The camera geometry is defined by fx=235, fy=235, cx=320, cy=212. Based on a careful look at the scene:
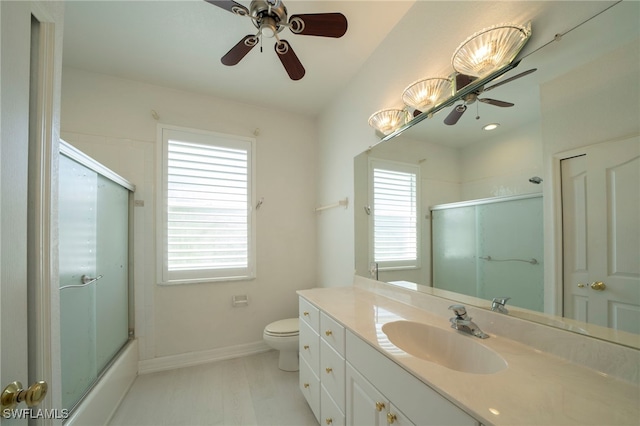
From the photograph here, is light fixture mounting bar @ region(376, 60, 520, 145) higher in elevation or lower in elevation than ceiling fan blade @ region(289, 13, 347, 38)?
lower

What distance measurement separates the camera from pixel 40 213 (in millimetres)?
680

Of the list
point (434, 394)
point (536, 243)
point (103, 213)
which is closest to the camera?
point (434, 394)

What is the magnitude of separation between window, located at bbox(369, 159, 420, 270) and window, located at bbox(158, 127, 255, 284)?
1362 mm

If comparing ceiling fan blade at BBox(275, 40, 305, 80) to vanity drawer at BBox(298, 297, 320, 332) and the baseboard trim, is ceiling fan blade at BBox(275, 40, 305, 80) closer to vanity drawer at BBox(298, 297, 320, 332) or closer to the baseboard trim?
vanity drawer at BBox(298, 297, 320, 332)

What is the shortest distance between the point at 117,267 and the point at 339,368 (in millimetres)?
1841

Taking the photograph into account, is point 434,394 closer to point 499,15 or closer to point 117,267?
point 499,15

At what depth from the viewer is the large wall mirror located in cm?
71

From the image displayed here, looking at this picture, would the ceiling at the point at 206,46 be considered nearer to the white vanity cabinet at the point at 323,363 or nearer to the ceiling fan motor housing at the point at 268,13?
the ceiling fan motor housing at the point at 268,13

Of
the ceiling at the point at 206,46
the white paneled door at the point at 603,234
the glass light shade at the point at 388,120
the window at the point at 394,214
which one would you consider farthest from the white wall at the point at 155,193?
the white paneled door at the point at 603,234

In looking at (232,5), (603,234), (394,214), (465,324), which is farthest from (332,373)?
(232,5)

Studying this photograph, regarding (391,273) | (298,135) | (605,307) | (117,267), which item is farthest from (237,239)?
(605,307)

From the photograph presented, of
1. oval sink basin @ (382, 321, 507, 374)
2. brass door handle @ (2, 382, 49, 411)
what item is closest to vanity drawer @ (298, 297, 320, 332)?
oval sink basin @ (382, 321, 507, 374)

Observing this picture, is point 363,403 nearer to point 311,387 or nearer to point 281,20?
point 311,387

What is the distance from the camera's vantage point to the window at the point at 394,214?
4.97 feet
